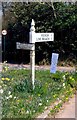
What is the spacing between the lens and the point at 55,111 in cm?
723

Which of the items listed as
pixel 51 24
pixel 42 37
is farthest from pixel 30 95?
pixel 51 24

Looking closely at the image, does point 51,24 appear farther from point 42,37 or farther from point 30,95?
point 30,95

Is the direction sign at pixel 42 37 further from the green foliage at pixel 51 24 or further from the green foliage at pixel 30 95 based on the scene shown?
the green foliage at pixel 51 24

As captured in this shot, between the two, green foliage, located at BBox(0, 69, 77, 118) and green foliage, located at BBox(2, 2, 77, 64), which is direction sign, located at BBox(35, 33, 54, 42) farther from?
green foliage, located at BBox(2, 2, 77, 64)

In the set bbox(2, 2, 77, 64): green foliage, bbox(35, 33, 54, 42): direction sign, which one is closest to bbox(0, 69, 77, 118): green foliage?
bbox(35, 33, 54, 42): direction sign

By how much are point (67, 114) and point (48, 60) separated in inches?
358

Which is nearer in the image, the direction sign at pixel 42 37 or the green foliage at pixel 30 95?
the green foliage at pixel 30 95

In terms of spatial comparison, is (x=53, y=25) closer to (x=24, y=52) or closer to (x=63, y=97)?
(x=24, y=52)

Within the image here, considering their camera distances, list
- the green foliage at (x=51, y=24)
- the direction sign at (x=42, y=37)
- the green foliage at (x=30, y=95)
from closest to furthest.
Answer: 1. the green foliage at (x=30, y=95)
2. the direction sign at (x=42, y=37)
3. the green foliage at (x=51, y=24)

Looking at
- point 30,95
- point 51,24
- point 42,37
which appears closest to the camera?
point 30,95

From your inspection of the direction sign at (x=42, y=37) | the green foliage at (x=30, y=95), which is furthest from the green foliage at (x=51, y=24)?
the direction sign at (x=42, y=37)

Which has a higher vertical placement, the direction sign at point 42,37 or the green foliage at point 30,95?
the direction sign at point 42,37

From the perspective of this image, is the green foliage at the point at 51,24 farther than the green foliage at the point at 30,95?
Yes

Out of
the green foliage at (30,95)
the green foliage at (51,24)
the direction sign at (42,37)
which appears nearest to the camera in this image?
the green foliage at (30,95)
